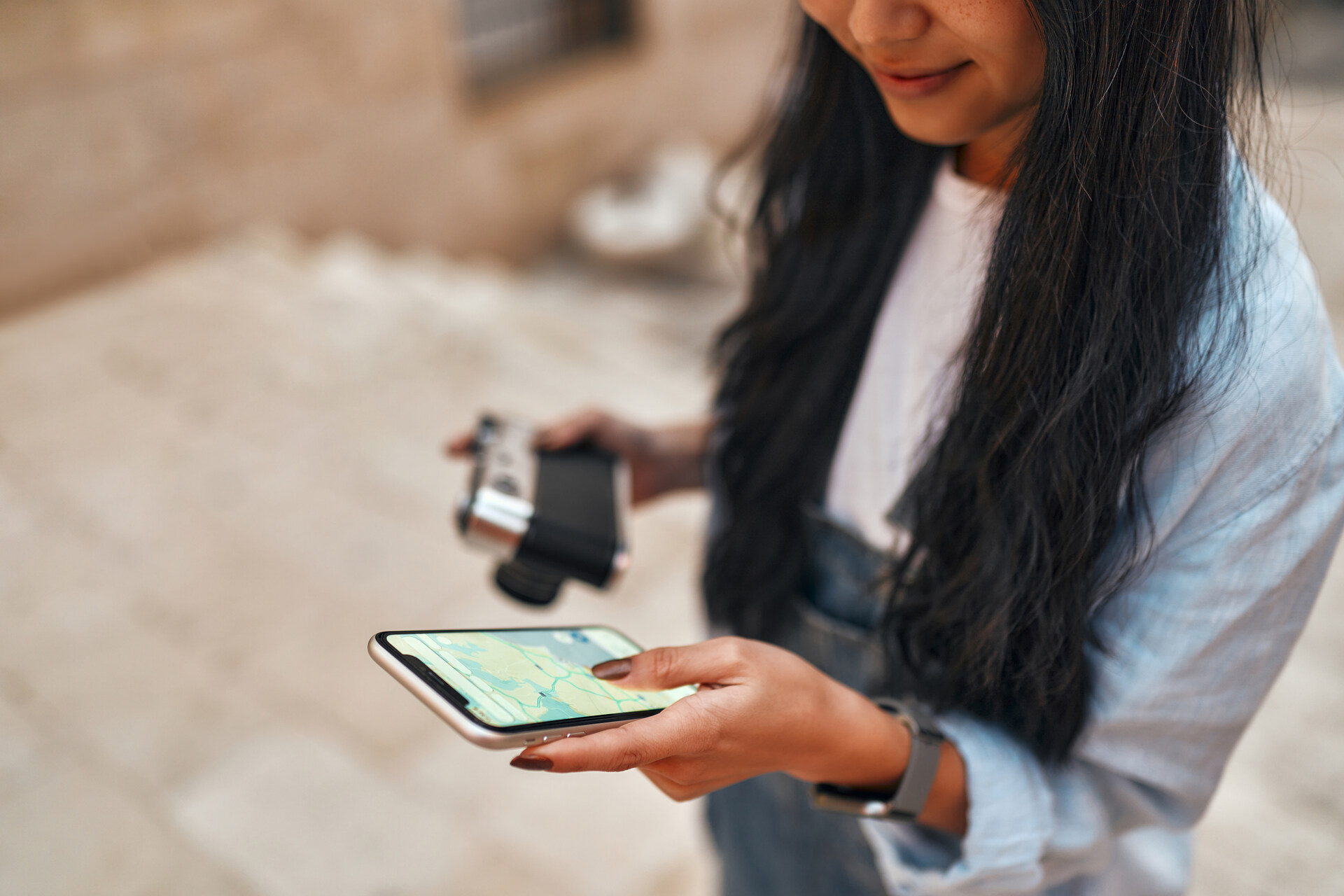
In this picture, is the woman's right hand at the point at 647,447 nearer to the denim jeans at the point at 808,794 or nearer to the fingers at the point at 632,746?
the denim jeans at the point at 808,794

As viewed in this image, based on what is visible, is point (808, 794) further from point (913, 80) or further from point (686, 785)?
point (913, 80)

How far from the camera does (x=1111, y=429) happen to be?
629 mm

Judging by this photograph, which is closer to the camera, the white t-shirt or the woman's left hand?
the woman's left hand

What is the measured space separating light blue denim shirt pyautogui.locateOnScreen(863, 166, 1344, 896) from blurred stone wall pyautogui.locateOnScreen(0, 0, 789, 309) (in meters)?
3.67

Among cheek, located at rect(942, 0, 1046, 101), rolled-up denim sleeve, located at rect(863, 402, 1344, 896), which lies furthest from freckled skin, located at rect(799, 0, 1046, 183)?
rolled-up denim sleeve, located at rect(863, 402, 1344, 896)

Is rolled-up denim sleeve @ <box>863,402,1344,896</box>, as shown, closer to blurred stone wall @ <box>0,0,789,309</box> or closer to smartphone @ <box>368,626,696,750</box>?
smartphone @ <box>368,626,696,750</box>

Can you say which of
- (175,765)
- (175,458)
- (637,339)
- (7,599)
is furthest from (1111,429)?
(637,339)

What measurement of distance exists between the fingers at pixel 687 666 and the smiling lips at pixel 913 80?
400 millimetres

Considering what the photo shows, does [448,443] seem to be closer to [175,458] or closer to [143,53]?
[175,458]

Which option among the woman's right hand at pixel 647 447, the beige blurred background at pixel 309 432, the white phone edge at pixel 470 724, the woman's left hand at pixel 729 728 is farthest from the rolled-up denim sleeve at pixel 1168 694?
the woman's right hand at pixel 647 447

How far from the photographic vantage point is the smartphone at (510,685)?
0.55 metres

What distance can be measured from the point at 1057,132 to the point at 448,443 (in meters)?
0.76

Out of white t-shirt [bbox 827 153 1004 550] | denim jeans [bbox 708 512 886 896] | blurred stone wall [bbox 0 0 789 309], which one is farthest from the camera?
blurred stone wall [bbox 0 0 789 309]

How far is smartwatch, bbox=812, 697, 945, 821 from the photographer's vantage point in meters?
0.72
